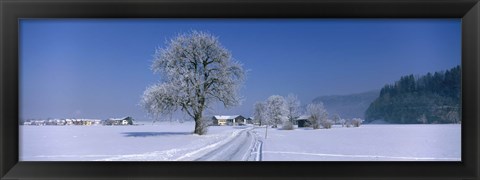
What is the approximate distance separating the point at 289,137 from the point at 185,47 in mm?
1194

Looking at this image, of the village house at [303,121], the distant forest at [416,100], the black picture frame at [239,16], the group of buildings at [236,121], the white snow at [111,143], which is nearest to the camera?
the black picture frame at [239,16]

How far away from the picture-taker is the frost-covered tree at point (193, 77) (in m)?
3.21

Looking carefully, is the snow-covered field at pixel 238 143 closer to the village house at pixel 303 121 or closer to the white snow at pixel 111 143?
the white snow at pixel 111 143

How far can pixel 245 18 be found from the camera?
2572 millimetres

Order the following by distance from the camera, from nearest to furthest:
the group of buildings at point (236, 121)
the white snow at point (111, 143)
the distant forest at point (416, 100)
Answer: the white snow at point (111, 143)
the distant forest at point (416, 100)
the group of buildings at point (236, 121)

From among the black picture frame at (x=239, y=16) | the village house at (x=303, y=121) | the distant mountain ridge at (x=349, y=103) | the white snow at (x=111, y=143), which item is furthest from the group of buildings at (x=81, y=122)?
the distant mountain ridge at (x=349, y=103)

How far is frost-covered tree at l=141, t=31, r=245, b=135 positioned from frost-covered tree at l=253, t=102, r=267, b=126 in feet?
0.50

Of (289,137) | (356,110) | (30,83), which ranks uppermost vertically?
(30,83)

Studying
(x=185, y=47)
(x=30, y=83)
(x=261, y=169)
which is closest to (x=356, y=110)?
(x=261, y=169)

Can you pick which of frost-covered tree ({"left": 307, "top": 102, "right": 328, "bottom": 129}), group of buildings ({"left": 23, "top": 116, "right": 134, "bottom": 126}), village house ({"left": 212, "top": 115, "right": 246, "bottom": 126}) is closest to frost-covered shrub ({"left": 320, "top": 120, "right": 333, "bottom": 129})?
frost-covered tree ({"left": 307, "top": 102, "right": 328, "bottom": 129})

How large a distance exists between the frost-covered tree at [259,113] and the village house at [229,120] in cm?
9

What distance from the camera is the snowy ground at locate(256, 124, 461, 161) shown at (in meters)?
2.66

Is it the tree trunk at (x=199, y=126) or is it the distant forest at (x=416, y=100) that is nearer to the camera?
the distant forest at (x=416, y=100)

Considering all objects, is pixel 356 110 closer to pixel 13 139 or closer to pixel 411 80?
pixel 411 80
